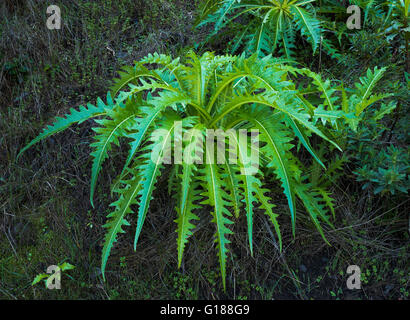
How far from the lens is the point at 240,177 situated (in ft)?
5.40

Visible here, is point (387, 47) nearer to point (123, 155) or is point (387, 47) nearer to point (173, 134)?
point (173, 134)

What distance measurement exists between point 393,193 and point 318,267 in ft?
1.65

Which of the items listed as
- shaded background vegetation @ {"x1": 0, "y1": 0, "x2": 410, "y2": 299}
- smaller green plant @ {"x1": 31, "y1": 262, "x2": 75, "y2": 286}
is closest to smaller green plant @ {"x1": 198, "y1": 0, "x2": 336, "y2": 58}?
shaded background vegetation @ {"x1": 0, "y1": 0, "x2": 410, "y2": 299}

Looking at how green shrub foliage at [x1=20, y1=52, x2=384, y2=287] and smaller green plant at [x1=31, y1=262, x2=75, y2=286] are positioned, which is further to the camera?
smaller green plant at [x1=31, y1=262, x2=75, y2=286]

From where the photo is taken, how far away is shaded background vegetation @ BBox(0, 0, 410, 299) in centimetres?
190

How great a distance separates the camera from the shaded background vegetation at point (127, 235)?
74.6 inches

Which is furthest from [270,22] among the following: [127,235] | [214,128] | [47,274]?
[47,274]

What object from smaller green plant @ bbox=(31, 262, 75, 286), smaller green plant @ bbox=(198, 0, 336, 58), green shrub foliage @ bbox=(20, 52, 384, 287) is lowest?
smaller green plant @ bbox=(31, 262, 75, 286)

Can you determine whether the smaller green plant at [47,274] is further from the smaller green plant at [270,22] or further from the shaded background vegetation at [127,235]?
the smaller green plant at [270,22]

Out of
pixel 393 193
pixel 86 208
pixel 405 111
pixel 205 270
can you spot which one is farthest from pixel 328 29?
pixel 86 208

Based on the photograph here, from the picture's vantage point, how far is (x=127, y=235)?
6.66 ft

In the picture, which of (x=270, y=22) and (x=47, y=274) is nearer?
(x=47, y=274)

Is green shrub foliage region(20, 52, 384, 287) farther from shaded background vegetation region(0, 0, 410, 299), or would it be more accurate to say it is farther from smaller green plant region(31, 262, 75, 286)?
smaller green plant region(31, 262, 75, 286)

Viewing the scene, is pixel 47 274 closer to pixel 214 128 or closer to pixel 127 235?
pixel 127 235
